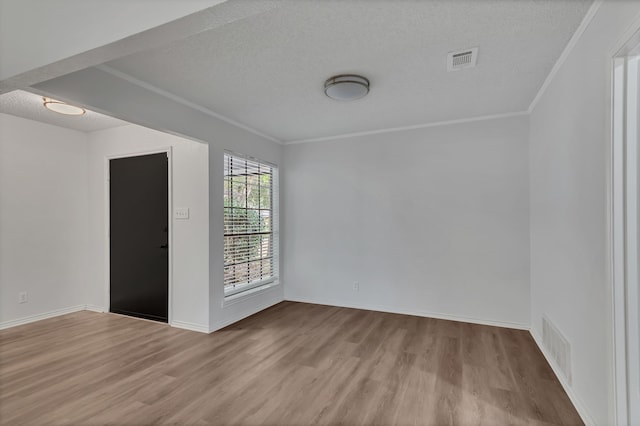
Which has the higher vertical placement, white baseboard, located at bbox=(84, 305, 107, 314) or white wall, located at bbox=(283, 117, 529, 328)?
white wall, located at bbox=(283, 117, 529, 328)

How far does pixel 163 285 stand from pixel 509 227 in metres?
4.36

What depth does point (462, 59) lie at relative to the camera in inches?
94.6

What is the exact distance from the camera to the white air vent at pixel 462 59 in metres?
2.31

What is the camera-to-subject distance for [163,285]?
3.95m

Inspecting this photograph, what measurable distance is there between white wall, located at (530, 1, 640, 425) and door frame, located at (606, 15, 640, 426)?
5 cm

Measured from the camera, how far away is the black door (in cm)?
399

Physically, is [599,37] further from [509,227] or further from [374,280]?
[374,280]

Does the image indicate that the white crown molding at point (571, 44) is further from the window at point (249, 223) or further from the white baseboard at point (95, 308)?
the white baseboard at point (95, 308)

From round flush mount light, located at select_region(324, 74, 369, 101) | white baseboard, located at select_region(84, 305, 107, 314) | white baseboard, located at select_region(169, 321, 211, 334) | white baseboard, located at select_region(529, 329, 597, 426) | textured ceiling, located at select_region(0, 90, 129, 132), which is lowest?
white baseboard, located at select_region(84, 305, 107, 314)

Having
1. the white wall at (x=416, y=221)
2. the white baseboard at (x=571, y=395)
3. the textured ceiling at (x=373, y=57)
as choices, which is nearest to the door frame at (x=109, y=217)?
the textured ceiling at (x=373, y=57)

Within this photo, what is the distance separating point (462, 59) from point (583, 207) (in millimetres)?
1373

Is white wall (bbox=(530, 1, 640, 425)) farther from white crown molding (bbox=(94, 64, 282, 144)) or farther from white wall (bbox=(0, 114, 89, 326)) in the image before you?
white wall (bbox=(0, 114, 89, 326))

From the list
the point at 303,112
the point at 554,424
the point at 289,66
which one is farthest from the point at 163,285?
the point at 554,424

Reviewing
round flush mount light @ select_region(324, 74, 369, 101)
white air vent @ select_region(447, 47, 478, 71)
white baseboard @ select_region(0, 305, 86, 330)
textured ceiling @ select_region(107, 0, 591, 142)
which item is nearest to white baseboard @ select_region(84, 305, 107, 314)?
white baseboard @ select_region(0, 305, 86, 330)
